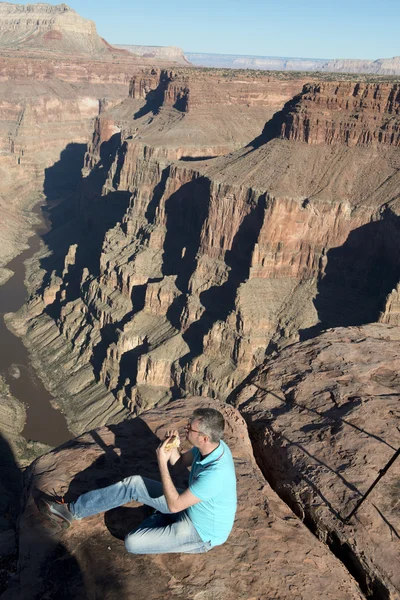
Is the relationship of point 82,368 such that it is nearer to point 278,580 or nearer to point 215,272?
point 215,272

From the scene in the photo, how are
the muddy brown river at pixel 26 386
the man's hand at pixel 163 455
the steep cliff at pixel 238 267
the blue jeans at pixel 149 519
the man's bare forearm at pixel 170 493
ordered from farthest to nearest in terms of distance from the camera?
1. the steep cliff at pixel 238 267
2. the muddy brown river at pixel 26 386
3. the blue jeans at pixel 149 519
4. the man's hand at pixel 163 455
5. the man's bare forearm at pixel 170 493

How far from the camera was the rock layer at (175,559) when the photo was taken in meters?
10.5

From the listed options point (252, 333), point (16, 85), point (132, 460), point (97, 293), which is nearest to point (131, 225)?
point (97, 293)

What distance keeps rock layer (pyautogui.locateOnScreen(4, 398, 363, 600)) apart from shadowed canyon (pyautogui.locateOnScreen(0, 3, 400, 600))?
0.15ft

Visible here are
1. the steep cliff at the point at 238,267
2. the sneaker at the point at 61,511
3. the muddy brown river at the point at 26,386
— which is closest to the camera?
the sneaker at the point at 61,511

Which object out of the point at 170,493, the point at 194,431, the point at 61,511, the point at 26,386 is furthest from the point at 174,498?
the point at 26,386

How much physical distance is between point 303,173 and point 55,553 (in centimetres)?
6536

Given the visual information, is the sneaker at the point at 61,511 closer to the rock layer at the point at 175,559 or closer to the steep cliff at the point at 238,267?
the rock layer at the point at 175,559

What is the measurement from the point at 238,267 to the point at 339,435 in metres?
54.5

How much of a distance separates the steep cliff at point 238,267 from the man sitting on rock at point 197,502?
153 ft

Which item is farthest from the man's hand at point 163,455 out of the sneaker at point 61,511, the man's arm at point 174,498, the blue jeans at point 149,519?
the sneaker at point 61,511

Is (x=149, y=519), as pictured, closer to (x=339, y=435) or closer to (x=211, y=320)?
(x=339, y=435)

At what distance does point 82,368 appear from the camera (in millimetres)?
71812

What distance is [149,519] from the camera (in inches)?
450
